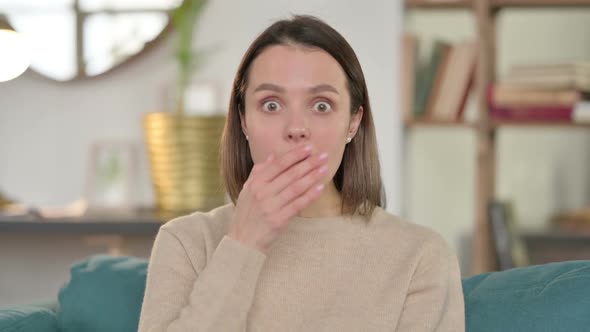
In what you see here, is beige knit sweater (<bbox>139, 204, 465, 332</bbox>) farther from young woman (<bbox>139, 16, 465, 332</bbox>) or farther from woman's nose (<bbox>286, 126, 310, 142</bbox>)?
woman's nose (<bbox>286, 126, 310, 142</bbox>)

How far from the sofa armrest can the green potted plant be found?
1.08 meters

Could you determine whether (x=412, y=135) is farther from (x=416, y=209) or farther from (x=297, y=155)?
(x=297, y=155)

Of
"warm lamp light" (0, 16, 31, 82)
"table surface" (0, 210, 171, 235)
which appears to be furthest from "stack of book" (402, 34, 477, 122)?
"warm lamp light" (0, 16, 31, 82)

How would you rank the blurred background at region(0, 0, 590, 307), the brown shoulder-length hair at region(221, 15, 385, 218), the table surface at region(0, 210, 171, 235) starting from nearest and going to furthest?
1. the brown shoulder-length hair at region(221, 15, 385, 218)
2. the table surface at region(0, 210, 171, 235)
3. the blurred background at region(0, 0, 590, 307)

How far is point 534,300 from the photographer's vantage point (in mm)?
1458

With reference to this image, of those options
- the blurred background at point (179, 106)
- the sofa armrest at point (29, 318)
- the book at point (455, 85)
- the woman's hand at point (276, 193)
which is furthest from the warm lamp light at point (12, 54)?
the woman's hand at point (276, 193)

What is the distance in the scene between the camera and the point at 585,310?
1.41 metres

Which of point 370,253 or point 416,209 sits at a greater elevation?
point 370,253

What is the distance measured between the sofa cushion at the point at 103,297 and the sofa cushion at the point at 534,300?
1.93 ft

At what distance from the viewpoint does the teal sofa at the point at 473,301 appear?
1.43 metres

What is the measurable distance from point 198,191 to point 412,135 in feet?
2.50

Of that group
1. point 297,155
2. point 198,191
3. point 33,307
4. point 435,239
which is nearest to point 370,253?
point 435,239

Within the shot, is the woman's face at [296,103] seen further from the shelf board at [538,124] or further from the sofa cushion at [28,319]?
the shelf board at [538,124]

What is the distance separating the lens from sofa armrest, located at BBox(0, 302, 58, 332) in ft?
5.34
